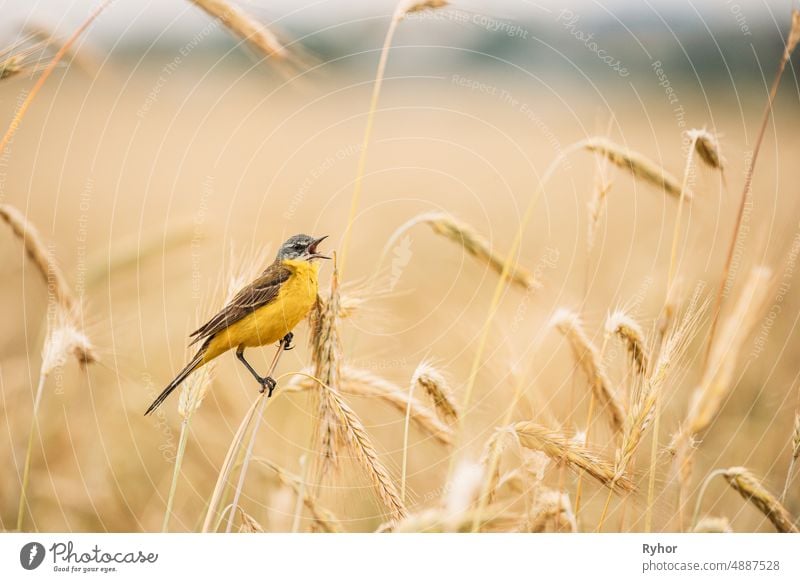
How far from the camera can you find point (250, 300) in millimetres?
1819

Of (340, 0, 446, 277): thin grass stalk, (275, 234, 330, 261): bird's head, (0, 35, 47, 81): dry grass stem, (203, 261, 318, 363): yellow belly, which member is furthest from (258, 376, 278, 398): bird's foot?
(0, 35, 47, 81): dry grass stem

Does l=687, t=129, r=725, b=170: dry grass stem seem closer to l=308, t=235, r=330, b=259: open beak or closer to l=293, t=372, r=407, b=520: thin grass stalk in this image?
Result: l=308, t=235, r=330, b=259: open beak

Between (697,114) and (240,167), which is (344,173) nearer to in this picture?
(240,167)

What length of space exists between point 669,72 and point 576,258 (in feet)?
2.51

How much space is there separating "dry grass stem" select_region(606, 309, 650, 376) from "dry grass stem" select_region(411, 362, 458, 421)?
52 centimetres

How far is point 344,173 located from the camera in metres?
2.16

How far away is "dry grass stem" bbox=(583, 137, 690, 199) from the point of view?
2.06 m

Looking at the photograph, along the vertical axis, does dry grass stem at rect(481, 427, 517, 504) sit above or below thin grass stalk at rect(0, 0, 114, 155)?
below

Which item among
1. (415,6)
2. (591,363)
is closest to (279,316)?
(591,363)

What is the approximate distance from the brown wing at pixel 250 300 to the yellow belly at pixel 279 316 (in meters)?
0.01

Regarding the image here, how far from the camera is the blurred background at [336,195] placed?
6.75 feet

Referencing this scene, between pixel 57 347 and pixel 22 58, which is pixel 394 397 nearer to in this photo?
pixel 57 347

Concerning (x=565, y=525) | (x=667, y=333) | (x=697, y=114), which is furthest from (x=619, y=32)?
(x=565, y=525)

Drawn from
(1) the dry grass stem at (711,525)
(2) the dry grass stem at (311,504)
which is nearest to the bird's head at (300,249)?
(2) the dry grass stem at (311,504)
